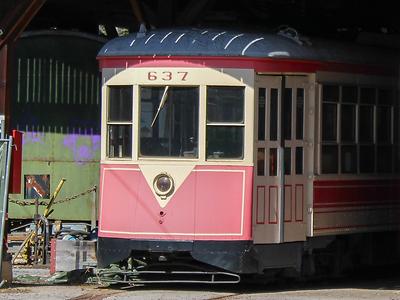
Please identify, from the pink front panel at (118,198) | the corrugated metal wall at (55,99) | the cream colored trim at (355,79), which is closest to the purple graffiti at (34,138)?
the corrugated metal wall at (55,99)

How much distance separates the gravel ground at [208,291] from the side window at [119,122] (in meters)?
1.68

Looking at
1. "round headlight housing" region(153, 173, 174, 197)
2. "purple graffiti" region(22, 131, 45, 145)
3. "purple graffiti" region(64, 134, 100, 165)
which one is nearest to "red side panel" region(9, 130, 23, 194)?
"round headlight housing" region(153, 173, 174, 197)

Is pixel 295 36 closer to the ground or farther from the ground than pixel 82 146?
farther from the ground

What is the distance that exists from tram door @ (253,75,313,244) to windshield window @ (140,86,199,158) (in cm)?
77

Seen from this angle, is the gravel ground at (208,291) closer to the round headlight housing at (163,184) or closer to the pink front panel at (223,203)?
the pink front panel at (223,203)

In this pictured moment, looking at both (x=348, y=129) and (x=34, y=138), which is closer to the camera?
(x=348, y=129)

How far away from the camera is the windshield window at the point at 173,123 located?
14125mm

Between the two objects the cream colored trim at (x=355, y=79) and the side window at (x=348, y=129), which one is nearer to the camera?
the cream colored trim at (x=355, y=79)

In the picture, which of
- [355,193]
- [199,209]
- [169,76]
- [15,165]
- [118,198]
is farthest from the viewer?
[355,193]

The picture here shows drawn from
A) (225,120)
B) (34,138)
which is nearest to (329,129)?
(225,120)

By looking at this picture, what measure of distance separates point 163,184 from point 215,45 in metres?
1.76

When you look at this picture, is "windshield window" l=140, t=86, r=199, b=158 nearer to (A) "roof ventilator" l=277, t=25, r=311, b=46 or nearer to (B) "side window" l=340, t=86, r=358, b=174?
(A) "roof ventilator" l=277, t=25, r=311, b=46

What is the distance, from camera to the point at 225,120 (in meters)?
14.1

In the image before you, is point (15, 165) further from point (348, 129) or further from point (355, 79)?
point (355, 79)
